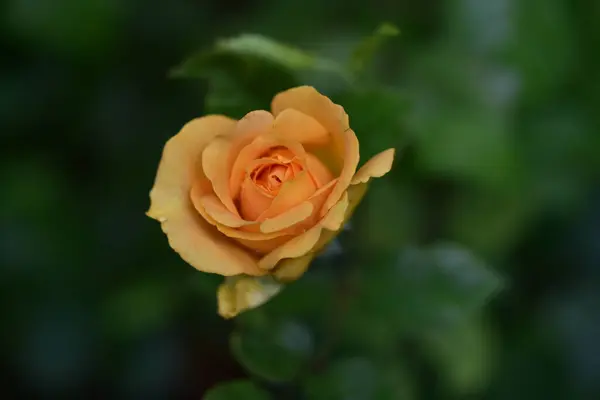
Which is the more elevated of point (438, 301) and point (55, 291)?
point (438, 301)

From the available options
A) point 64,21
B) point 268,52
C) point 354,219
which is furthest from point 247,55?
point 64,21

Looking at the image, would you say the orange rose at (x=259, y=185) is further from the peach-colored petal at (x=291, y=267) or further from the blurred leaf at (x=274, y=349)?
the blurred leaf at (x=274, y=349)

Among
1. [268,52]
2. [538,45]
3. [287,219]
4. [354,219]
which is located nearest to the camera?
[287,219]

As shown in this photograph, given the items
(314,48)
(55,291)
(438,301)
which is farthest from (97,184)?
(438,301)

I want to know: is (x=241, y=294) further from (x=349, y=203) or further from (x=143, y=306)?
(x=143, y=306)

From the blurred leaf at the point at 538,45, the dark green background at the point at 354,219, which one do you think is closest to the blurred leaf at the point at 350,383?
the dark green background at the point at 354,219

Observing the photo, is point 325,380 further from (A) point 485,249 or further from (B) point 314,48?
(B) point 314,48

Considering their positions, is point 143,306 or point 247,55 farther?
point 143,306
